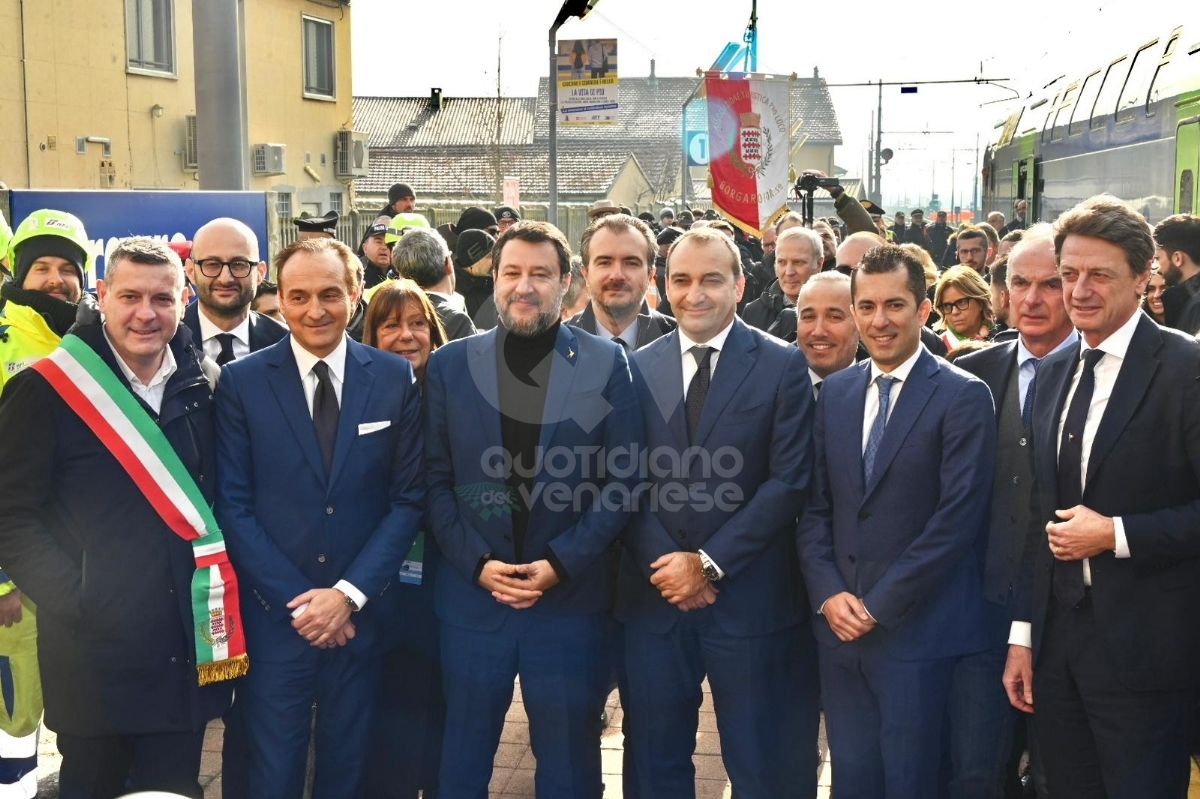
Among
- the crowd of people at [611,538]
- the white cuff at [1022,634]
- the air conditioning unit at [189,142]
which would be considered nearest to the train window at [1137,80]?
the crowd of people at [611,538]

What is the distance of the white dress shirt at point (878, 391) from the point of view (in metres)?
4.25

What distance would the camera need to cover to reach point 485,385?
4391 millimetres

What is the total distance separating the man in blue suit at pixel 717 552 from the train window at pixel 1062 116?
43.4 ft

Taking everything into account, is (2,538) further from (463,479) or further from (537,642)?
(537,642)

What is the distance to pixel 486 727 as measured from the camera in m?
4.29

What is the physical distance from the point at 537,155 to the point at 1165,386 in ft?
194

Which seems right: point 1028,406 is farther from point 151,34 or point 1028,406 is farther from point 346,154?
point 346,154

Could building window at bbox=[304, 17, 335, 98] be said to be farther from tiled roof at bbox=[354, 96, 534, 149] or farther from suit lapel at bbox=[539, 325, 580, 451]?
tiled roof at bbox=[354, 96, 534, 149]

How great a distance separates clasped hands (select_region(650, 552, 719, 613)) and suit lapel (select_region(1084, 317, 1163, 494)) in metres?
1.33

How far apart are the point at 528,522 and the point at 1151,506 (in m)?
2.03

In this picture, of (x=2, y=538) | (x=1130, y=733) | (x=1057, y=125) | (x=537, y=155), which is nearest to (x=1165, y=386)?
(x=1130, y=733)

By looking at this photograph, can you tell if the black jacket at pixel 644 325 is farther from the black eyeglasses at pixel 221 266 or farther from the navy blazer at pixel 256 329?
the black eyeglasses at pixel 221 266

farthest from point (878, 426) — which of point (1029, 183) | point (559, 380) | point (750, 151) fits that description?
point (1029, 183)

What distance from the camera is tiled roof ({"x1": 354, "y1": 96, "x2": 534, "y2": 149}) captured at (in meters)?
71.1
